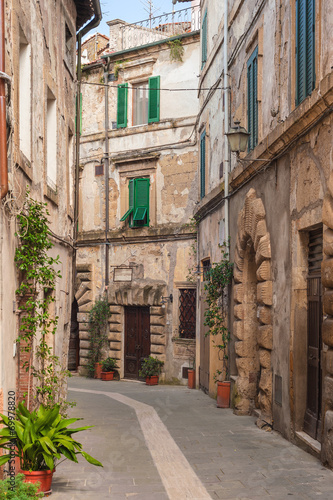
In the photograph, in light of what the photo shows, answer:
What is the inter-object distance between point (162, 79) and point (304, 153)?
11949 mm

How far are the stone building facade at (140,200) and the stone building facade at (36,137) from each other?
5.56 meters

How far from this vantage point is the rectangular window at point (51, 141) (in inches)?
397

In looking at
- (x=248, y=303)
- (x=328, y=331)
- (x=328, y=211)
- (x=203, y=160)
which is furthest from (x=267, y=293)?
(x=203, y=160)

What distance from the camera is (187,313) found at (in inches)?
682

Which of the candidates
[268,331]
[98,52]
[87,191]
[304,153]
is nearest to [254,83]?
[304,153]

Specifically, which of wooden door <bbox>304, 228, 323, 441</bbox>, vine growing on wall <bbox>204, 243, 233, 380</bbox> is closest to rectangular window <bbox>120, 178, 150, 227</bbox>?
vine growing on wall <bbox>204, 243, 233, 380</bbox>

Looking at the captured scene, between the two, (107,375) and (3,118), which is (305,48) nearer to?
(3,118)

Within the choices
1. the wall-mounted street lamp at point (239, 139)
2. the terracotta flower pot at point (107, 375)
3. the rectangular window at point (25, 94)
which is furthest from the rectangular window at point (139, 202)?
the rectangular window at point (25, 94)

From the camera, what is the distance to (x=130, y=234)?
18797 mm

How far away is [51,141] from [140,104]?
9.62 m

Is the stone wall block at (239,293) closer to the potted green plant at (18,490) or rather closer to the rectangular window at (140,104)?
the potted green plant at (18,490)

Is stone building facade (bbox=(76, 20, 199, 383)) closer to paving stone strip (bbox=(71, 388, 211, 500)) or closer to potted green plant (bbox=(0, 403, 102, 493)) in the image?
paving stone strip (bbox=(71, 388, 211, 500))

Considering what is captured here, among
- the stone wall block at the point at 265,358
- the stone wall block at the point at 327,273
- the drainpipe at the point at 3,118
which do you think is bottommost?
the stone wall block at the point at 265,358

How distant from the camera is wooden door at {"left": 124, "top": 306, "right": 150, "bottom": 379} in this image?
18.4 m
